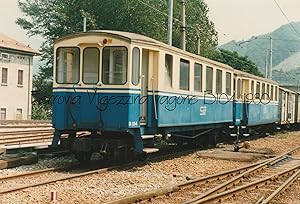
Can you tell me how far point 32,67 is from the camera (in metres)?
45.5

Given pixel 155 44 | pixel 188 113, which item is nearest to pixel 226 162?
pixel 188 113

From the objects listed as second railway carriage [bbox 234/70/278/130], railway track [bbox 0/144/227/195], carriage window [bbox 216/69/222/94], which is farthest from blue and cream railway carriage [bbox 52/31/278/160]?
second railway carriage [bbox 234/70/278/130]

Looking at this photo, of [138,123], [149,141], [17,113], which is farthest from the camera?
[17,113]

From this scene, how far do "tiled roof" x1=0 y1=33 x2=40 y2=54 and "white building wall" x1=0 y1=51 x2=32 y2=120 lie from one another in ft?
1.76

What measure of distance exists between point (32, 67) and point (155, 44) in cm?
3422

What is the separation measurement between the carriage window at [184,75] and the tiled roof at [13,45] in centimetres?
2867

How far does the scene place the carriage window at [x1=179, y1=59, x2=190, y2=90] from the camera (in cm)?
1456

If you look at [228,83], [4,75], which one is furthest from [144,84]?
[4,75]

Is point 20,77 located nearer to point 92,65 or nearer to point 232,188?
point 92,65

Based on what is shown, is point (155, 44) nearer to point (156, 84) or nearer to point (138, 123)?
point (156, 84)

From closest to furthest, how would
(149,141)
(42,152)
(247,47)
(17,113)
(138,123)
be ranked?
(138,123) < (149,141) < (42,152) < (17,113) < (247,47)

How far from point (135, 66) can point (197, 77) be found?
3896 millimetres

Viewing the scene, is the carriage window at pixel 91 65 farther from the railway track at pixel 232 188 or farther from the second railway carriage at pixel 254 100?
the second railway carriage at pixel 254 100

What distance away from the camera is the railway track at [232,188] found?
350 inches
